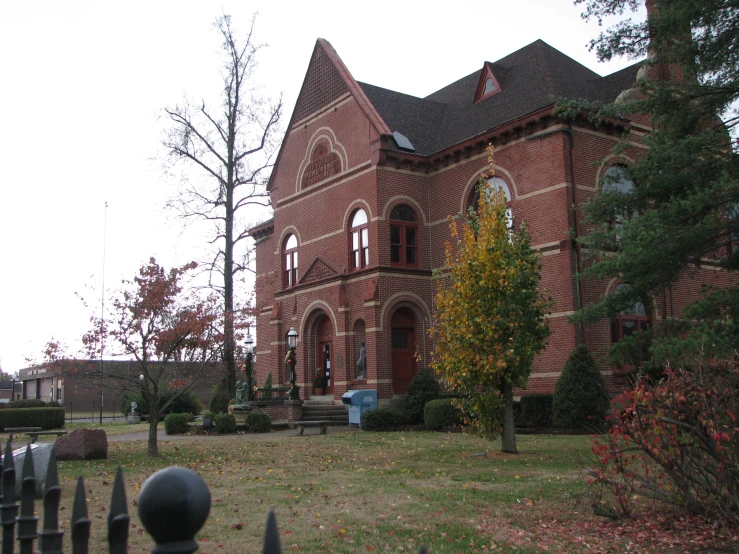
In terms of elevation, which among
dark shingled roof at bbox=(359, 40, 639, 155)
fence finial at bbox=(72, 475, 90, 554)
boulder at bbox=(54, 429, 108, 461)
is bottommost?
boulder at bbox=(54, 429, 108, 461)

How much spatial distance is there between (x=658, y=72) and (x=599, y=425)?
13.1 meters

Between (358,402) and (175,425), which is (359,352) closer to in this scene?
(358,402)

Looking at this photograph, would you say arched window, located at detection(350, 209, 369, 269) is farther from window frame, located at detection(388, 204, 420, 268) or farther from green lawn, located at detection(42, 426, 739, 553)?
green lawn, located at detection(42, 426, 739, 553)

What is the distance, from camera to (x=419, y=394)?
24.6 m

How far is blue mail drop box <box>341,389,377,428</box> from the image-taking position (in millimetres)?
25062

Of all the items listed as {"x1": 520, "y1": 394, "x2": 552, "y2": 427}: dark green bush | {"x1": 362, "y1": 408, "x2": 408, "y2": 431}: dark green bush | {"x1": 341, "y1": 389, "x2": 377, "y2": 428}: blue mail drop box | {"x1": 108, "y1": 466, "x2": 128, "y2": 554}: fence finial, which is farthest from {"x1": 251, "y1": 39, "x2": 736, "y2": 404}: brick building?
{"x1": 108, "y1": 466, "x2": 128, "y2": 554}: fence finial

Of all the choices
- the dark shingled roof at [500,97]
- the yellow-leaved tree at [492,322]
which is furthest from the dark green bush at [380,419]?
the dark shingled roof at [500,97]

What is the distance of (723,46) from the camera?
14672mm

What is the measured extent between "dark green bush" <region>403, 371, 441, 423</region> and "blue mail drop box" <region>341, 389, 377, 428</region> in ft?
4.09

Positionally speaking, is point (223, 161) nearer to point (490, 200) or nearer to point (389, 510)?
point (490, 200)

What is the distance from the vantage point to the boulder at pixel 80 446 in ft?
50.6

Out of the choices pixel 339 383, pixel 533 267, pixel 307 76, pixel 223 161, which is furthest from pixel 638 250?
pixel 223 161

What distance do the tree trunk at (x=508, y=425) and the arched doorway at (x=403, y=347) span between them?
12.0 metres

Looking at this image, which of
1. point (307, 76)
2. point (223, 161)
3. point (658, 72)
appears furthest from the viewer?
point (223, 161)
